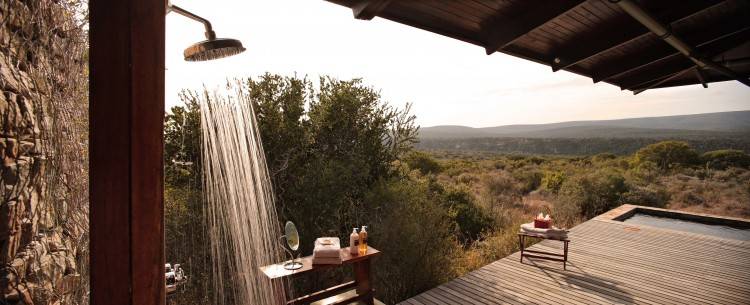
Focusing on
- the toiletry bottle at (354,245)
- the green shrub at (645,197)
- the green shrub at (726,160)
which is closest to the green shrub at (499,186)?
the green shrub at (645,197)

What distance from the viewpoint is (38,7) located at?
175cm

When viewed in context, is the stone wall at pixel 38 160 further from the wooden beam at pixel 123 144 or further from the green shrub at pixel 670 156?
the green shrub at pixel 670 156

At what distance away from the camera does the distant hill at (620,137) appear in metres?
27.4

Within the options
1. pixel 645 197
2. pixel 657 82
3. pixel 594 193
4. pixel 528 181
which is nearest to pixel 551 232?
pixel 657 82

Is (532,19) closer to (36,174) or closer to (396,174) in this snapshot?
(36,174)

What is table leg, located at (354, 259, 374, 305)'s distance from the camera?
133 inches

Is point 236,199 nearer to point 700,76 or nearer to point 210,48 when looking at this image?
point 210,48

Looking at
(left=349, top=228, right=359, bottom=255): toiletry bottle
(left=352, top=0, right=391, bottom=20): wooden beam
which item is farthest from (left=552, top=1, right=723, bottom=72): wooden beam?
(left=349, top=228, right=359, bottom=255): toiletry bottle

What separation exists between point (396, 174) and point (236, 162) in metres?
2.71

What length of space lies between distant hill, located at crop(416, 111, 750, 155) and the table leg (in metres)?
18.0

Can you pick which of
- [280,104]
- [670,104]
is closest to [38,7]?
[280,104]

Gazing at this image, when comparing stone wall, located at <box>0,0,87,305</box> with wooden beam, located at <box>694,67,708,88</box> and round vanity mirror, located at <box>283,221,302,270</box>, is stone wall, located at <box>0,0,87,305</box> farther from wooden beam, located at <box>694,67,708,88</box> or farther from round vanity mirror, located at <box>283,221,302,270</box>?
wooden beam, located at <box>694,67,708,88</box>

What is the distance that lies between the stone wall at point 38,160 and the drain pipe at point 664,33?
3074mm

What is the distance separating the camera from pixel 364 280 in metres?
3.40
